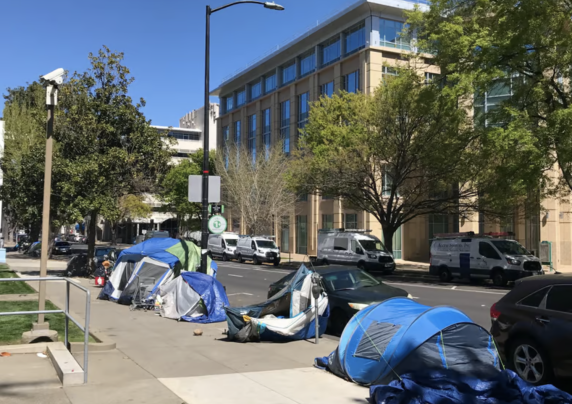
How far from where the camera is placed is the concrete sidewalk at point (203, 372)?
20.5 feet

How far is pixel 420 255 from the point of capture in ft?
139

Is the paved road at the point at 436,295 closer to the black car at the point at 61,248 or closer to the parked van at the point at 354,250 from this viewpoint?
the parked van at the point at 354,250

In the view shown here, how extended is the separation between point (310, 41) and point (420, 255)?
2227 cm

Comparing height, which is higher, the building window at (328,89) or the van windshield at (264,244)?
the building window at (328,89)

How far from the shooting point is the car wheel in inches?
259

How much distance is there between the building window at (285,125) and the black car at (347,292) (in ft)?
132

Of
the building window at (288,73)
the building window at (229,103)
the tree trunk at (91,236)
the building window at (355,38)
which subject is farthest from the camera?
the building window at (229,103)

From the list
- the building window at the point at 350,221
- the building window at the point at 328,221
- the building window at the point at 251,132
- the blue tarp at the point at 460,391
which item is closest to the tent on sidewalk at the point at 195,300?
the blue tarp at the point at 460,391

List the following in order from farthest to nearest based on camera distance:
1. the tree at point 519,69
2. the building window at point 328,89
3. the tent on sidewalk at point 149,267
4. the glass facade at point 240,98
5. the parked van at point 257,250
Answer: the glass facade at point 240,98 < the building window at point 328,89 < the parked van at point 257,250 < the tree at point 519,69 < the tent on sidewalk at point 149,267

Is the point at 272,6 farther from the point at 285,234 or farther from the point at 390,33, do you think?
the point at 285,234

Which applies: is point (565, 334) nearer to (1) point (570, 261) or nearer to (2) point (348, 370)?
(2) point (348, 370)

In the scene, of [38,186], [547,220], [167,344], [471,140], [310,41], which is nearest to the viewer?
[167,344]

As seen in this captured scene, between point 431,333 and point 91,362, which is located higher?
point 431,333

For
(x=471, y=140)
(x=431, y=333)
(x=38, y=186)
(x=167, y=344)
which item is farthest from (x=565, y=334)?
(x=38, y=186)
